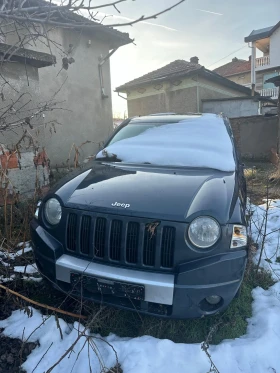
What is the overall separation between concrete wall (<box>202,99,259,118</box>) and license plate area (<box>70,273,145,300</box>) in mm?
16218

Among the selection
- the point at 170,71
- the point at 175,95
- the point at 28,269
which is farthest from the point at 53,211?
the point at 170,71

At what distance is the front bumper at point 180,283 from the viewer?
1.98m

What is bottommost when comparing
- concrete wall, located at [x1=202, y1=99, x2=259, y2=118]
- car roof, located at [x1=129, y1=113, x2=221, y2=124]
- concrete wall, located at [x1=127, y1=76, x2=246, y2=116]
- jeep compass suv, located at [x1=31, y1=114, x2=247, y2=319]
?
jeep compass suv, located at [x1=31, y1=114, x2=247, y2=319]

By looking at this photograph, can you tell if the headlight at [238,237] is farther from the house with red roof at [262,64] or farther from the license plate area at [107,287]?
the house with red roof at [262,64]

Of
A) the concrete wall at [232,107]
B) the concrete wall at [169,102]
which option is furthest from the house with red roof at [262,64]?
the concrete wall at [169,102]

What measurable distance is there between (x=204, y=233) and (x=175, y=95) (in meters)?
16.3

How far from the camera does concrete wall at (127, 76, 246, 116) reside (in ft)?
55.0

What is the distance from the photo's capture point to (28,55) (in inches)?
165

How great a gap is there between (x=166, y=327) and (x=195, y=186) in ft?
3.55

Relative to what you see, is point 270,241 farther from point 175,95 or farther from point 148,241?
point 175,95

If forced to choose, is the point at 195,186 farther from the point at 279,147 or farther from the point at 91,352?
the point at 279,147

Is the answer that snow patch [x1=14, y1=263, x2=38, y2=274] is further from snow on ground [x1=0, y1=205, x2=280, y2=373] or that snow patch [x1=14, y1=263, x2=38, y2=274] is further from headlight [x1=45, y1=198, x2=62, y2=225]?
headlight [x1=45, y1=198, x2=62, y2=225]

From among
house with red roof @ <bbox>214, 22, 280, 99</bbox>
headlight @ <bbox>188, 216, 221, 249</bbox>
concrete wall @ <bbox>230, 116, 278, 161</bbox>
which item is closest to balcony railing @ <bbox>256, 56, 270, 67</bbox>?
house with red roof @ <bbox>214, 22, 280, 99</bbox>

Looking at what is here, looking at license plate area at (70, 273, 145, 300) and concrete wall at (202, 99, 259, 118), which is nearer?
license plate area at (70, 273, 145, 300)
